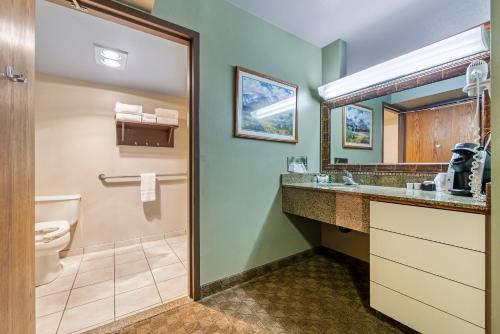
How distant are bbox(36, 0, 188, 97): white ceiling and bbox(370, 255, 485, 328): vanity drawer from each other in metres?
2.33

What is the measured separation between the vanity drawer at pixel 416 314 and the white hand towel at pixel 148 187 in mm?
2531

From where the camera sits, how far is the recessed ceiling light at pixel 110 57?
6.11 feet

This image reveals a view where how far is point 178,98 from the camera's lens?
305cm

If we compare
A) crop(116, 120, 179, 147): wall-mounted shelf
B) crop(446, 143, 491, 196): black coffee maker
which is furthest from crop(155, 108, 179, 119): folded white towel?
crop(446, 143, 491, 196): black coffee maker

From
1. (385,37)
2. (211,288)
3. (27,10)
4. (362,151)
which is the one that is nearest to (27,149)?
(27,10)

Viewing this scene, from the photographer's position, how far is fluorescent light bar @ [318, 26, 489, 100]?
Answer: 1326 millimetres

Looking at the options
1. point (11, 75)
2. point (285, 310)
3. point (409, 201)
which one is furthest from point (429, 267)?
point (11, 75)

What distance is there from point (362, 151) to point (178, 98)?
254 centimetres

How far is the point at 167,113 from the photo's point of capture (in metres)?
2.78

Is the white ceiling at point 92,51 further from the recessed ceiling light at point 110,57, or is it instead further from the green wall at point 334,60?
the green wall at point 334,60

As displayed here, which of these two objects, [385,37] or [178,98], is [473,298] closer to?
[385,37]

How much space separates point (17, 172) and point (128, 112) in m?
2.00

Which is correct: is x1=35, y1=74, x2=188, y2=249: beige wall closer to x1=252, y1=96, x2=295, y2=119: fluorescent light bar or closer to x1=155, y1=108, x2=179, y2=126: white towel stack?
x1=155, y1=108, x2=179, y2=126: white towel stack

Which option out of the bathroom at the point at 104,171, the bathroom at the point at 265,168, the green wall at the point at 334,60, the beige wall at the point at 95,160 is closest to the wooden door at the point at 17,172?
the bathroom at the point at 265,168
